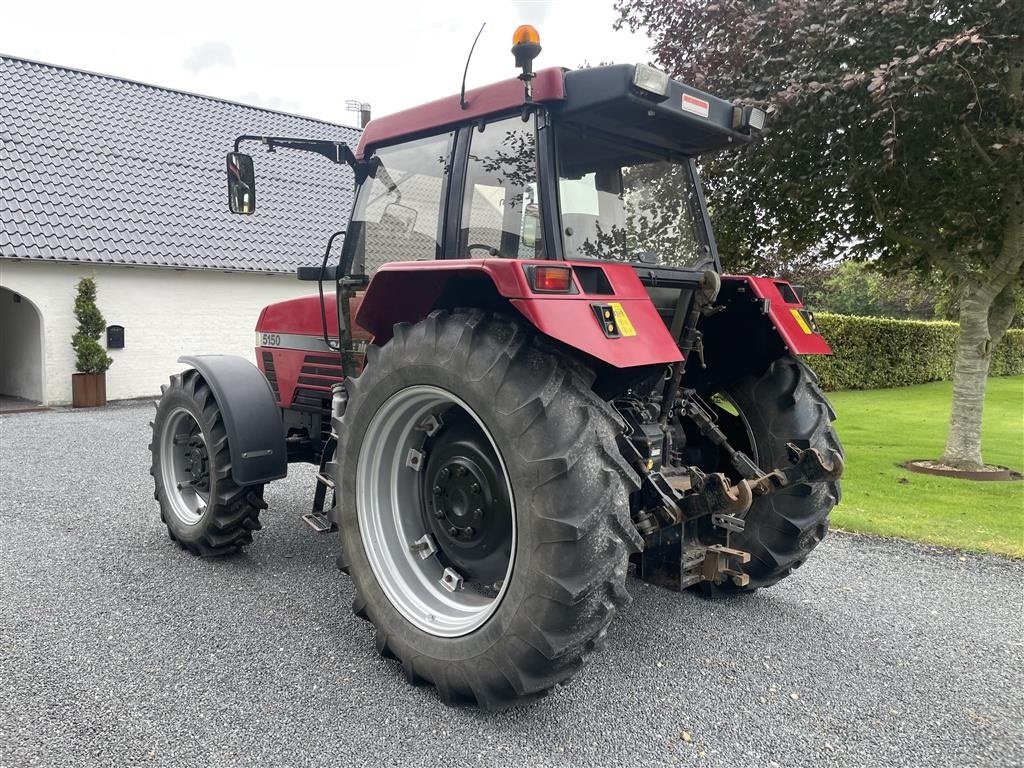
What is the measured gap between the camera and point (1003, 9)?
5.07m

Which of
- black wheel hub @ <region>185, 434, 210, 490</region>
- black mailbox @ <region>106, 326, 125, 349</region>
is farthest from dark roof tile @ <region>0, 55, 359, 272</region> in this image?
black wheel hub @ <region>185, 434, 210, 490</region>

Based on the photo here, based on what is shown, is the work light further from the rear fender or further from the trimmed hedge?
the trimmed hedge

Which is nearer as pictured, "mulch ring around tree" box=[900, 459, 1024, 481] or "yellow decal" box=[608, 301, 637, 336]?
"yellow decal" box=[608, 301, 637, 336]

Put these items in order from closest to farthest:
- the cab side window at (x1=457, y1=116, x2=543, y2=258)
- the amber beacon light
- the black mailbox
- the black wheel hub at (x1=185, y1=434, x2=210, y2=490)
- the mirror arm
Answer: the amber beacon light, the cab side window at (x1=457, y1=116, x2=543, y2=258), the mirror arm, the black wheel hub at (x1=185, y1=434, x2=210, y2=490), the black mailbox

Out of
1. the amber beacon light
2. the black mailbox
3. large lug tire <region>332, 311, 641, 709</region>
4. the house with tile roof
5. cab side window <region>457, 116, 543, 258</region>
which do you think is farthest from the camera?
the black mailbox

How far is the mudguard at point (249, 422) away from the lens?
371 centimetres

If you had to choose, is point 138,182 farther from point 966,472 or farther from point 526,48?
point 966,472

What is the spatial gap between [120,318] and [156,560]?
8.96m

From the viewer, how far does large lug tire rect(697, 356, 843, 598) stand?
3.27m

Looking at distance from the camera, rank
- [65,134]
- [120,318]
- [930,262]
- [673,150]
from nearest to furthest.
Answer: [673,150] < [930,262] < [120,318] < [65,134]

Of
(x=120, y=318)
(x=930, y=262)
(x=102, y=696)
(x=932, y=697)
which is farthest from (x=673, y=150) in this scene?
(x=120, y=318)

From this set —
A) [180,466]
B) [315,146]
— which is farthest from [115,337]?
[315,146]

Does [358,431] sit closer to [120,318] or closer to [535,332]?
[535,332]

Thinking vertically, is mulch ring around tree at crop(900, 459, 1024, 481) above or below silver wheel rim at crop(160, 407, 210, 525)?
below
